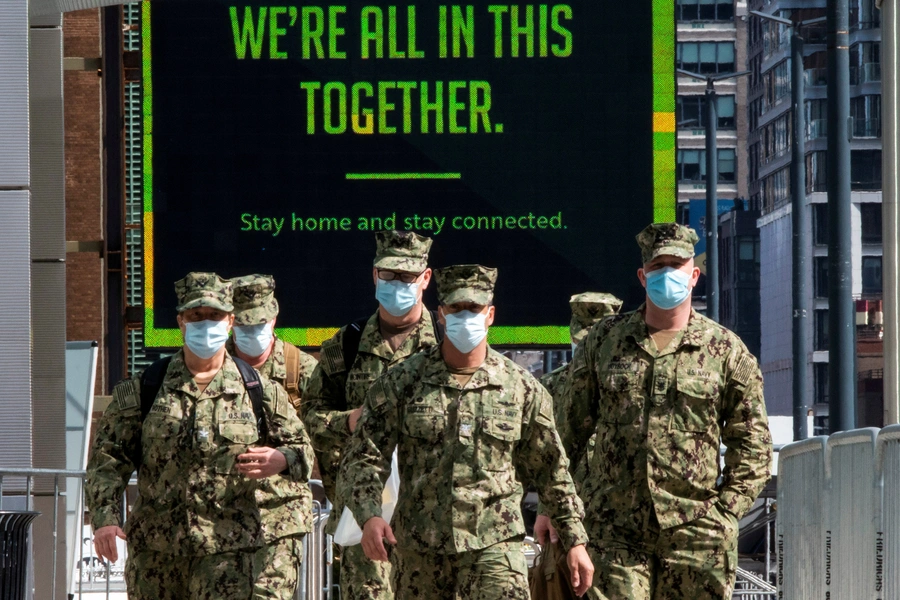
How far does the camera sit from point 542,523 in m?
6.35

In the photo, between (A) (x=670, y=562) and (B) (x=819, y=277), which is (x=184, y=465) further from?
(B) (x=819, y=277)

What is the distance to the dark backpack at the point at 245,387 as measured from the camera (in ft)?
22.0

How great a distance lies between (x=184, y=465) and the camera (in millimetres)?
6621

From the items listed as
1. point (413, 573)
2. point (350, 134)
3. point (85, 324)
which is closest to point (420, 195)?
point (350, 134)

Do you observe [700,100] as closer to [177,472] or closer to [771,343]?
[771,343]

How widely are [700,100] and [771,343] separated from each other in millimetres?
28291

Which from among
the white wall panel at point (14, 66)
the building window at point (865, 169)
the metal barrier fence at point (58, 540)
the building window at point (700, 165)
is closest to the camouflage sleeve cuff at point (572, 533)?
the metal barrier fence at point (58, 540)

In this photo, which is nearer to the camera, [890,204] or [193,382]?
[193,382]

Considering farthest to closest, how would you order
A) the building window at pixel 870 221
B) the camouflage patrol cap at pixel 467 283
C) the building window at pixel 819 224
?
the building window at pixel 819 224
the building window at pixel 870 221
the camouflage patrol cap at pixel 467 283

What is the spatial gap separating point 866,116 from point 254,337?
9895 cm

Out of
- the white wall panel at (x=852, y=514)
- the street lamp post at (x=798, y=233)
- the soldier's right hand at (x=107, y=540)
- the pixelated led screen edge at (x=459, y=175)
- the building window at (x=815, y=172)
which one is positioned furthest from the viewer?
the building window at (x=815, y=172)

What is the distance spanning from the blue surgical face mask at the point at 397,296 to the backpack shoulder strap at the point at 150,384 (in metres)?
1.08

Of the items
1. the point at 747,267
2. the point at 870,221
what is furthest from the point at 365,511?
the point at 747,267

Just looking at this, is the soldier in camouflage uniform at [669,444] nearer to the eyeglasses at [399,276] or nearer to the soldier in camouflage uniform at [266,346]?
the eyeglasses at [399,276]
